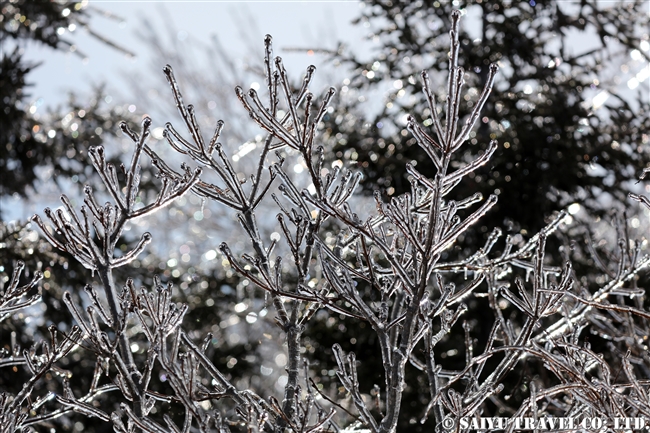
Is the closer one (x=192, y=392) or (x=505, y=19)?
(x=192, y=392)

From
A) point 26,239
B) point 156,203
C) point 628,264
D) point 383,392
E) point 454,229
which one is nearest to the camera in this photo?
point 454,229

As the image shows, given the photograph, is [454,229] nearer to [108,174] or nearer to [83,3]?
[108,174]

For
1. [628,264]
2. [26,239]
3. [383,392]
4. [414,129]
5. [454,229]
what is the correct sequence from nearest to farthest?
[414,129] → [454,229] → [628,264] → [383,392] → [26,239]

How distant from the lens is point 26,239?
490 centimetres

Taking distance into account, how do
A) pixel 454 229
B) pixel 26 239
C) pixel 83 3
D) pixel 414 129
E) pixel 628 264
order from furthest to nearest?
pixel 83 3
pixel 26 239
pixel 628 264
pixel 454 229
pixel 414 129

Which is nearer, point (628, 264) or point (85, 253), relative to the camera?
point (85, 253)

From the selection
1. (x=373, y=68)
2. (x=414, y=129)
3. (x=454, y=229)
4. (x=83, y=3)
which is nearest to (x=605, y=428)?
(x=454, y=229)

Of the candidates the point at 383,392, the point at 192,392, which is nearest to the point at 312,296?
the point at 192,392

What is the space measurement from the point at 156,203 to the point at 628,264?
6.37 ft

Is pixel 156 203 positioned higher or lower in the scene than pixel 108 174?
lower

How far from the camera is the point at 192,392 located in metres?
1.64

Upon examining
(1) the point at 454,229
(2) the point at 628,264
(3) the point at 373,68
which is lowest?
(2) the point at 628,264

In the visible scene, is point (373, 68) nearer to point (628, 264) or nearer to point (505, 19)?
point (505, 19)

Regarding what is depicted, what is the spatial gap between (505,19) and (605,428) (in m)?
3.95
